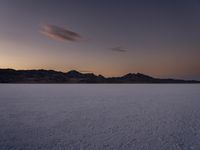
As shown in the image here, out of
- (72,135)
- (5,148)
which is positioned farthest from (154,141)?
(5,148)

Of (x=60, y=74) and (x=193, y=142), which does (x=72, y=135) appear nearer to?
(x=193, y=142)

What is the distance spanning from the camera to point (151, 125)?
23.2ft

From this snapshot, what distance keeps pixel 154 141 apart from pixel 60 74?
165 metres

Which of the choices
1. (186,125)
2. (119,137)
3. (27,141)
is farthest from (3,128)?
(186,125)

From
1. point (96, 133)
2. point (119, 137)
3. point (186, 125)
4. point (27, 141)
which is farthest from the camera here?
point (186, 125)

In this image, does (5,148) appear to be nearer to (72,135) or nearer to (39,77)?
(72,135)

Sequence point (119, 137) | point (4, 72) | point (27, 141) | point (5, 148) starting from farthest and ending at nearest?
point (4, 72), point (119, 137), point (27, 141), point (5, 148)

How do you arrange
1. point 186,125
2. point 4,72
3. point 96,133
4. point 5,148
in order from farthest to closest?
point 4,72 → point 186,125 → point 96,133 → point 5,148

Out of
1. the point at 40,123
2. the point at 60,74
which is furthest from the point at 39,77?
the point at 40,123

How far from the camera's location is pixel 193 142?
5129mm

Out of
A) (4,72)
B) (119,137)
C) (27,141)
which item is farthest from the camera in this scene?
(4,72)

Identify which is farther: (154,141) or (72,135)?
(72,135)

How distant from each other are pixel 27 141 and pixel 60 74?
16407 cm

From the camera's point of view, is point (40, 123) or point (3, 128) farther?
point (40, 123)
